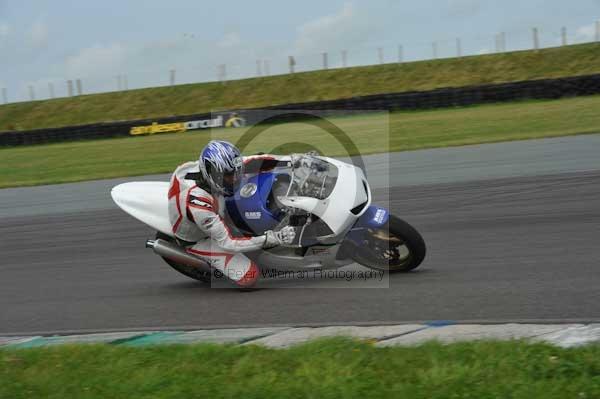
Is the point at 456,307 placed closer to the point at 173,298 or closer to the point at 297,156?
the point at 297,156

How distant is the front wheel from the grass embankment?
30.8 metres

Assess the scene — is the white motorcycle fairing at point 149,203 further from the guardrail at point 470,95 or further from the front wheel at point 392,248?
the guardrail at point 470,95

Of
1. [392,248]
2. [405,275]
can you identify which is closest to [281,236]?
[392,248]

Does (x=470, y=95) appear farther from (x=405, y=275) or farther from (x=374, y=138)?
(x=405, y=275)

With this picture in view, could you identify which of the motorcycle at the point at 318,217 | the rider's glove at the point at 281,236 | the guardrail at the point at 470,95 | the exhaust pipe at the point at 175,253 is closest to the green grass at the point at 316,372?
the rider's glove at the point at 281,236

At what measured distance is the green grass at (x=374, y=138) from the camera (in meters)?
16.9

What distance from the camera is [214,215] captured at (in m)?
6.68

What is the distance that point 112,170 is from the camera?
1747cm

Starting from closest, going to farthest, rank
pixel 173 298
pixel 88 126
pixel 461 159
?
pixel 173 298 → pixel 461 159 → pixel 88 126

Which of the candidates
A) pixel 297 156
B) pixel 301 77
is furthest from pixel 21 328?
pixel 301 77

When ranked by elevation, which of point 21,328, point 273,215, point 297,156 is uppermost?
Answer: point 297,156

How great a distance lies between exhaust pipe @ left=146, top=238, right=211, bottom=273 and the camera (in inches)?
278

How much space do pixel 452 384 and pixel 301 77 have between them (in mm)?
37839

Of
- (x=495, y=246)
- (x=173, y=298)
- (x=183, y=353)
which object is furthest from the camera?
(x=495, y=246)
